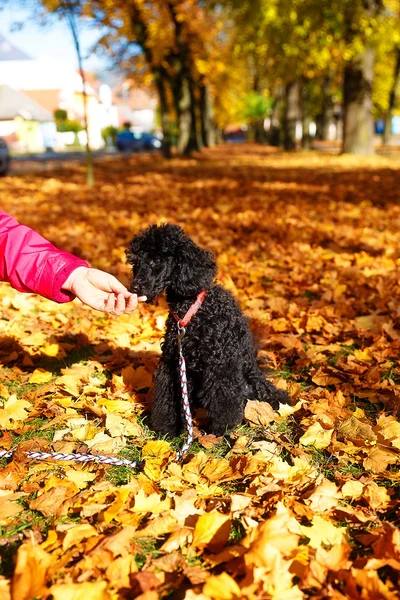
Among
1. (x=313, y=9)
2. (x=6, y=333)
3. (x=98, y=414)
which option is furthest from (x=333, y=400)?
(x=313, y=9)

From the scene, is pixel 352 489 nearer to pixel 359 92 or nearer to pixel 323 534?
pixel 323 534

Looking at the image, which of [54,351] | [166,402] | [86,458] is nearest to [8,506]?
[86,458]

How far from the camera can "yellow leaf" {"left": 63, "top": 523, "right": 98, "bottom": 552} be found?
213 centimetres

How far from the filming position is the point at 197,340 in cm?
291

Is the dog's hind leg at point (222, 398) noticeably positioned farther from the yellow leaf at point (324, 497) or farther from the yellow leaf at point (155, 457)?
the yellow leaf at point (324, 497)

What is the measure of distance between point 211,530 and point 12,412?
5.30 feet

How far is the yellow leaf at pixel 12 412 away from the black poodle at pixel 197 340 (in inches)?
32.5

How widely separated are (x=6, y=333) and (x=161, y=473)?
2467 mm

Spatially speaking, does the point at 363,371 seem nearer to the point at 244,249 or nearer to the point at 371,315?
the point at 371,315

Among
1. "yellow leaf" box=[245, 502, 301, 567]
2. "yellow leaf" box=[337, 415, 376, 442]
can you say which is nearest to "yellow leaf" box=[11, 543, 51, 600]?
"yellow leaf" box=[245, 502, 301, 567]

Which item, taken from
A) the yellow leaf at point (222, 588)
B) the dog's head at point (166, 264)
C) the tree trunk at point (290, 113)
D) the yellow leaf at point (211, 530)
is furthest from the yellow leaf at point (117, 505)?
the tree trunk at point (290, 113)

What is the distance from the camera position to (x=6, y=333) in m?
4.55

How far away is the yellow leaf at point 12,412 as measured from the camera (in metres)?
3.17

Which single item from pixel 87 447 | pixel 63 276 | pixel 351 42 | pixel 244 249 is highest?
pixel 351 42
